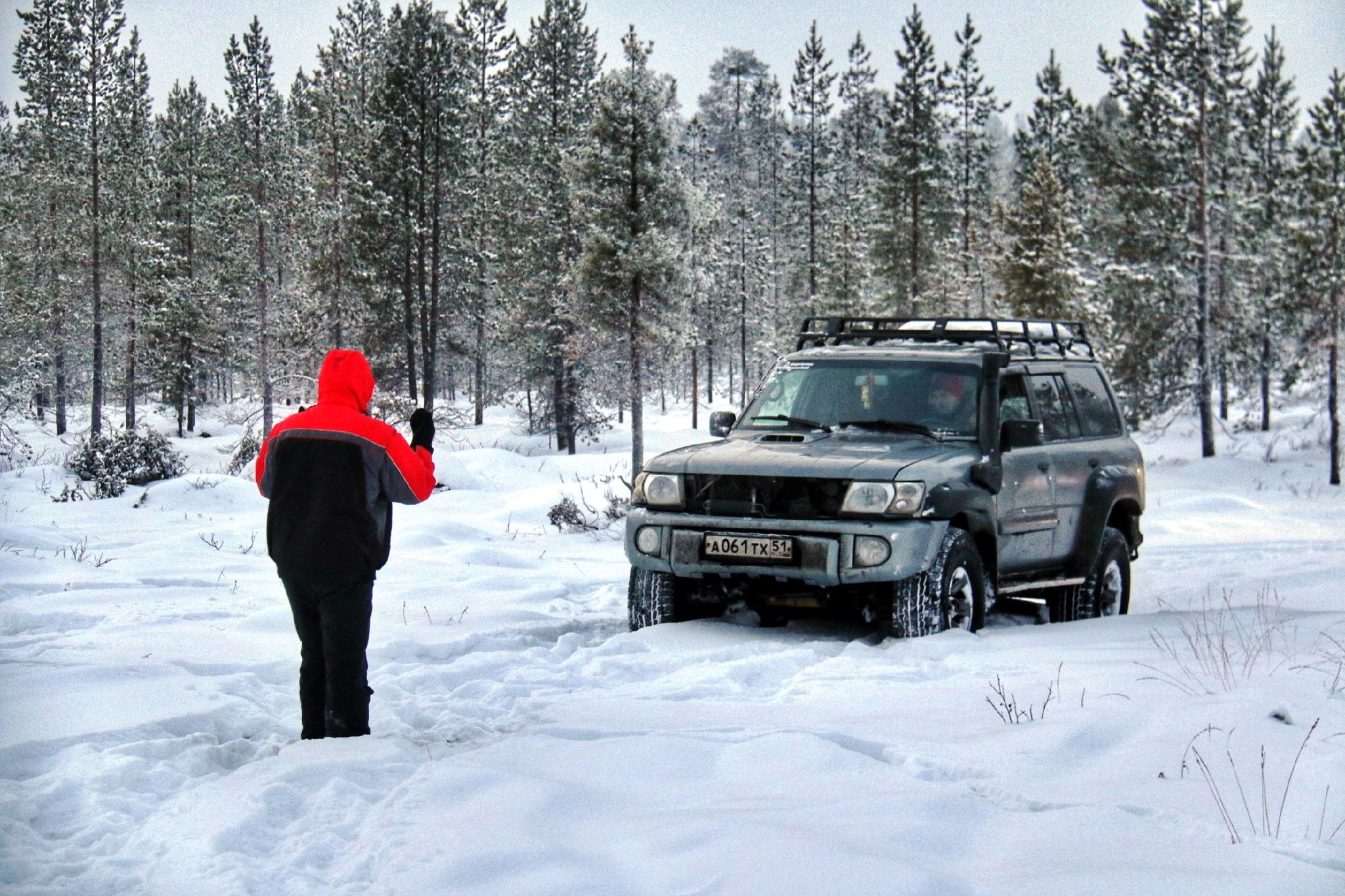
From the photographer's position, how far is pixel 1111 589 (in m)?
8.54

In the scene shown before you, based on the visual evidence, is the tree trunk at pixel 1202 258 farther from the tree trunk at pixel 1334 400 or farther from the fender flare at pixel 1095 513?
the fender flare at pixel 1095 513

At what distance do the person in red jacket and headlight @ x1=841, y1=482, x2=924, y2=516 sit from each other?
2582 mm

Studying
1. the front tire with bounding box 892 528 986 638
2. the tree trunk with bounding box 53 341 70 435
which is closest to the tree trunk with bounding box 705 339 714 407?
the tree trunk with bounding box 53 341 70 435

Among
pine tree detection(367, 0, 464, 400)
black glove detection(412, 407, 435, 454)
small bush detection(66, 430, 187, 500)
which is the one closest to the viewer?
black glove detection(412, 407, 435, 454)

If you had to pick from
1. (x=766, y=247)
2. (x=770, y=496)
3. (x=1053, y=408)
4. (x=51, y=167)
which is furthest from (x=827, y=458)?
(x=766, y=247)

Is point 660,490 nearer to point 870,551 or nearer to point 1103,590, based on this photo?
point 870,551

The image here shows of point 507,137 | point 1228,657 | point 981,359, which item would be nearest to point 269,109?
point 507,137

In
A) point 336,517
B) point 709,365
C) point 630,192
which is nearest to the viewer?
point 336,517

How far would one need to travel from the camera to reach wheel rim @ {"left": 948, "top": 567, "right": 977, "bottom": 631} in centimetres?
679

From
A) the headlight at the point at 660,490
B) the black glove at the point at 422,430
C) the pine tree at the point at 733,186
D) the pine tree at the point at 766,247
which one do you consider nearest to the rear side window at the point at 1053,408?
the headlight at the point at 660,490

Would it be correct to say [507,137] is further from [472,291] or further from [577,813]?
[577,813]

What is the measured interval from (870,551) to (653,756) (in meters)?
2.38

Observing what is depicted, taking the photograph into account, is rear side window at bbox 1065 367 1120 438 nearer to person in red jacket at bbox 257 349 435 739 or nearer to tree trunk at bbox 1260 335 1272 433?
person in red jacket at bbox 257 349 435 739

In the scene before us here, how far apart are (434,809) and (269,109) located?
1357 inches
